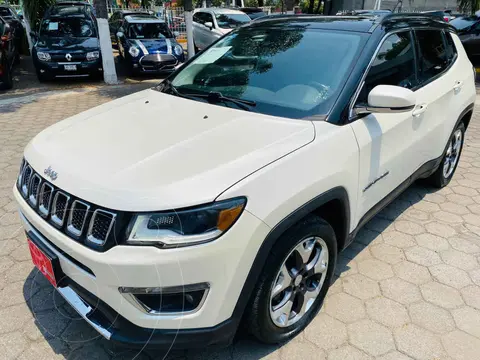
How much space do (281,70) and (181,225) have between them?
57.5 inches

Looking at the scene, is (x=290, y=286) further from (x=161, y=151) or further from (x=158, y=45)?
(x=158, y=45)

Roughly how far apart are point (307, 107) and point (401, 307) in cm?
143

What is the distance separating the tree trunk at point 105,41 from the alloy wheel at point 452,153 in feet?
25.0

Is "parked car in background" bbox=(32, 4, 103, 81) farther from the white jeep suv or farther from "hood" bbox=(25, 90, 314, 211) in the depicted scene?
"hood" bbox=(25, 90, 314, 211)

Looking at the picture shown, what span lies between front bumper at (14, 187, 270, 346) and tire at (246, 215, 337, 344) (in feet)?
0.58

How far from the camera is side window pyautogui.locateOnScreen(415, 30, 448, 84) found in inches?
125

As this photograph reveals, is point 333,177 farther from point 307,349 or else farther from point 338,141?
point 307,349

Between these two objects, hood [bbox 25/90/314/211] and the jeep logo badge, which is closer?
hood [bbox 25/90/314/211]

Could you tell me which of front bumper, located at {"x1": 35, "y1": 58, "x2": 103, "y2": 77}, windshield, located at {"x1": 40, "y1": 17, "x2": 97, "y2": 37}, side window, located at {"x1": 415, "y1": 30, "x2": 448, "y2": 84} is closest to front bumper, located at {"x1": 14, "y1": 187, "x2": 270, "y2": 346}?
side window, located at {"x1": 415, "y1": 30, "x2": 448, "y2": 84}

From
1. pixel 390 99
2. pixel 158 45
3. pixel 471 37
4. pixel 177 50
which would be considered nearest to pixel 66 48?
pixel 158 45

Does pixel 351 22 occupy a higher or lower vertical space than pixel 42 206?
higher

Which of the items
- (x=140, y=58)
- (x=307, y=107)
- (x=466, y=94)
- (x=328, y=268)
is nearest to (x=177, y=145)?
(x=307, y=107)

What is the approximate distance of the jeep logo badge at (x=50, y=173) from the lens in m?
1.94

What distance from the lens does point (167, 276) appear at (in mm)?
1620
